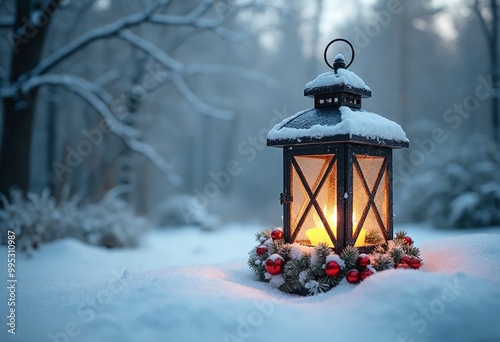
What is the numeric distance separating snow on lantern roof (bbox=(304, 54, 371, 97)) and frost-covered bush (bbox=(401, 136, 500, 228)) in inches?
310

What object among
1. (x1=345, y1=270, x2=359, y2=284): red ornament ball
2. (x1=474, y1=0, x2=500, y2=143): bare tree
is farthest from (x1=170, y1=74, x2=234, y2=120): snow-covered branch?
(x1=474, y1=0, x2=500, y2=143): bare tree

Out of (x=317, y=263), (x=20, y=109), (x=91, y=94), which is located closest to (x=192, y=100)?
(x=91, y=94)

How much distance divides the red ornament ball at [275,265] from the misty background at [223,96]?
4814 millimetres

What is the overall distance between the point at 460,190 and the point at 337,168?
9363 millimetres

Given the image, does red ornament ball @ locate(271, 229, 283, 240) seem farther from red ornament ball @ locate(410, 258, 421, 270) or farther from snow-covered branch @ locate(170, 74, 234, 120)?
snow-covered branch @ locate(170, 74, 234, 120)

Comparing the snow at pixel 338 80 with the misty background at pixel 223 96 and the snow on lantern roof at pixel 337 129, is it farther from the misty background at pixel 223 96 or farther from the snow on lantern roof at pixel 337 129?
the misty background at pixel 223 96

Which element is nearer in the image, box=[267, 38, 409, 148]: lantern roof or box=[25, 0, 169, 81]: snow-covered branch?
box=[267, 38, 409, 148]: lantern roof

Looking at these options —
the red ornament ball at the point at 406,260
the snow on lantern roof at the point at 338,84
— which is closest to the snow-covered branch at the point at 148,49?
the snow on lantern roof at the point at 338,84

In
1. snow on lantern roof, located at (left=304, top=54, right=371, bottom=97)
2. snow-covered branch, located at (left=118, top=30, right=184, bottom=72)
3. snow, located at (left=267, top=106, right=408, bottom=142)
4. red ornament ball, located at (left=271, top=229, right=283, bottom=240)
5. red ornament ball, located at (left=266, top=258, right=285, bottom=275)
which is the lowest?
red ornament ball, located at (left=266, top=258, right=285, bottom=275)

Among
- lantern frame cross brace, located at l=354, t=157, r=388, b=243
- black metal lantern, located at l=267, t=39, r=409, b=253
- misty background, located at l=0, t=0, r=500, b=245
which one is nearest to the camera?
black metal lantern, located at l=267, t=39, r=409, b=253

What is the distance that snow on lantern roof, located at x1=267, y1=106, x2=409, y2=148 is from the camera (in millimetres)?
3699

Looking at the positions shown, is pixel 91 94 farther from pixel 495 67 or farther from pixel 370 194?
pixel 495 67

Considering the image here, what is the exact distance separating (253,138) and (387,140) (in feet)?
71.4

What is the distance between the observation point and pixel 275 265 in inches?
153
